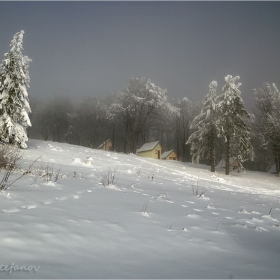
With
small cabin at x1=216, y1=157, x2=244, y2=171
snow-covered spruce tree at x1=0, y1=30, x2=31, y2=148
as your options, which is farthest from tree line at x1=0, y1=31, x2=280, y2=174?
small cabin at x1=216, y1=157, x2=244, y2=171

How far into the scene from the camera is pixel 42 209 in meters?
3.63

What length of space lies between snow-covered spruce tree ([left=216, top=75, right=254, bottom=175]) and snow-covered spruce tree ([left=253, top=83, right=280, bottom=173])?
15.9 feet

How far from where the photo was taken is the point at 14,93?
17984mm

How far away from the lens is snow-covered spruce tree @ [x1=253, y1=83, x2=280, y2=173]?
99.9ft

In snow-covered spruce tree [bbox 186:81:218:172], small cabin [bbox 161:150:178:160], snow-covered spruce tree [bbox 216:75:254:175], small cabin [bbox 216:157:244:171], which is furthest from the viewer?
small cabin [bbox 161:150:178:160]

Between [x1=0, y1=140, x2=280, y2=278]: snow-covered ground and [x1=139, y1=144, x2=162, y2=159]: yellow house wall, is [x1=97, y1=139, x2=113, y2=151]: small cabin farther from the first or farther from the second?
[x1=0, y1=140, x2=280, y2=278]: snow-covered ground

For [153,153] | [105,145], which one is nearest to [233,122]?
[153,153]

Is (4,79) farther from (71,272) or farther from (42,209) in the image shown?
(71,272)

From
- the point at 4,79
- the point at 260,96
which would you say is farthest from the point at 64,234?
the point at 260,96

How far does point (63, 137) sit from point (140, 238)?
58.2 meters

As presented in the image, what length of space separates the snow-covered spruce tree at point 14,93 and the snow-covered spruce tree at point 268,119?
2956cm

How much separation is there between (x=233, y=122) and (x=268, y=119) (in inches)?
254

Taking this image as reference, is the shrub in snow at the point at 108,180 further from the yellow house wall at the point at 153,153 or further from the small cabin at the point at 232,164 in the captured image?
the yellow house wall at the point at 153,153

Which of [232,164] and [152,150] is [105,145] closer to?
[152,150]
